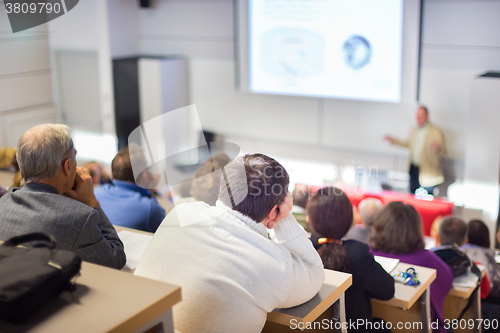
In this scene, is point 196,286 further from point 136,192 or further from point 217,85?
point 217,85

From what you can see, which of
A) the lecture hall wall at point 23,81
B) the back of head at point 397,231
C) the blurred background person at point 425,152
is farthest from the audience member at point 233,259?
the lecture hall wall at point 23,81

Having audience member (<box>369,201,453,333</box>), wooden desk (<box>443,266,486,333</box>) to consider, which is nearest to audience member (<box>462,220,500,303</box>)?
wooden desk (<box>443,266,486,333</box>)

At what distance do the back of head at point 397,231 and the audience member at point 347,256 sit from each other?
41 centimetres

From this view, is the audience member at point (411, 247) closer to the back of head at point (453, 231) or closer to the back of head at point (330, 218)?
the back of head at point (330, 218)

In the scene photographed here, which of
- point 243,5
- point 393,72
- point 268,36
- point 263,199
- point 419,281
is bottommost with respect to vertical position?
point 419,281

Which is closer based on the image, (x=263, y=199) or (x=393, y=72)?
(x=263, y=199)

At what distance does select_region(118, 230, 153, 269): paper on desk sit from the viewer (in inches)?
69.7

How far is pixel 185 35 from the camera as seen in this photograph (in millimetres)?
7172

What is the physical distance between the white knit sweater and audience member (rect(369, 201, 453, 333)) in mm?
1069

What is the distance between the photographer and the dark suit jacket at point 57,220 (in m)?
1.47

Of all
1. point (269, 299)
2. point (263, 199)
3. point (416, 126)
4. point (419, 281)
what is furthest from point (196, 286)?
point (416, 126)

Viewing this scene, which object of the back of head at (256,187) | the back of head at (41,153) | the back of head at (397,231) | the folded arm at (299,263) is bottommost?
the back of head at (397,231)

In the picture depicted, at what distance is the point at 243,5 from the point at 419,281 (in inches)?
197

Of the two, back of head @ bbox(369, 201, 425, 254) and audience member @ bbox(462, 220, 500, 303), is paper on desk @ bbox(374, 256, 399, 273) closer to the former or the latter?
back of head @ bbox(369, 201, 425, 254)
